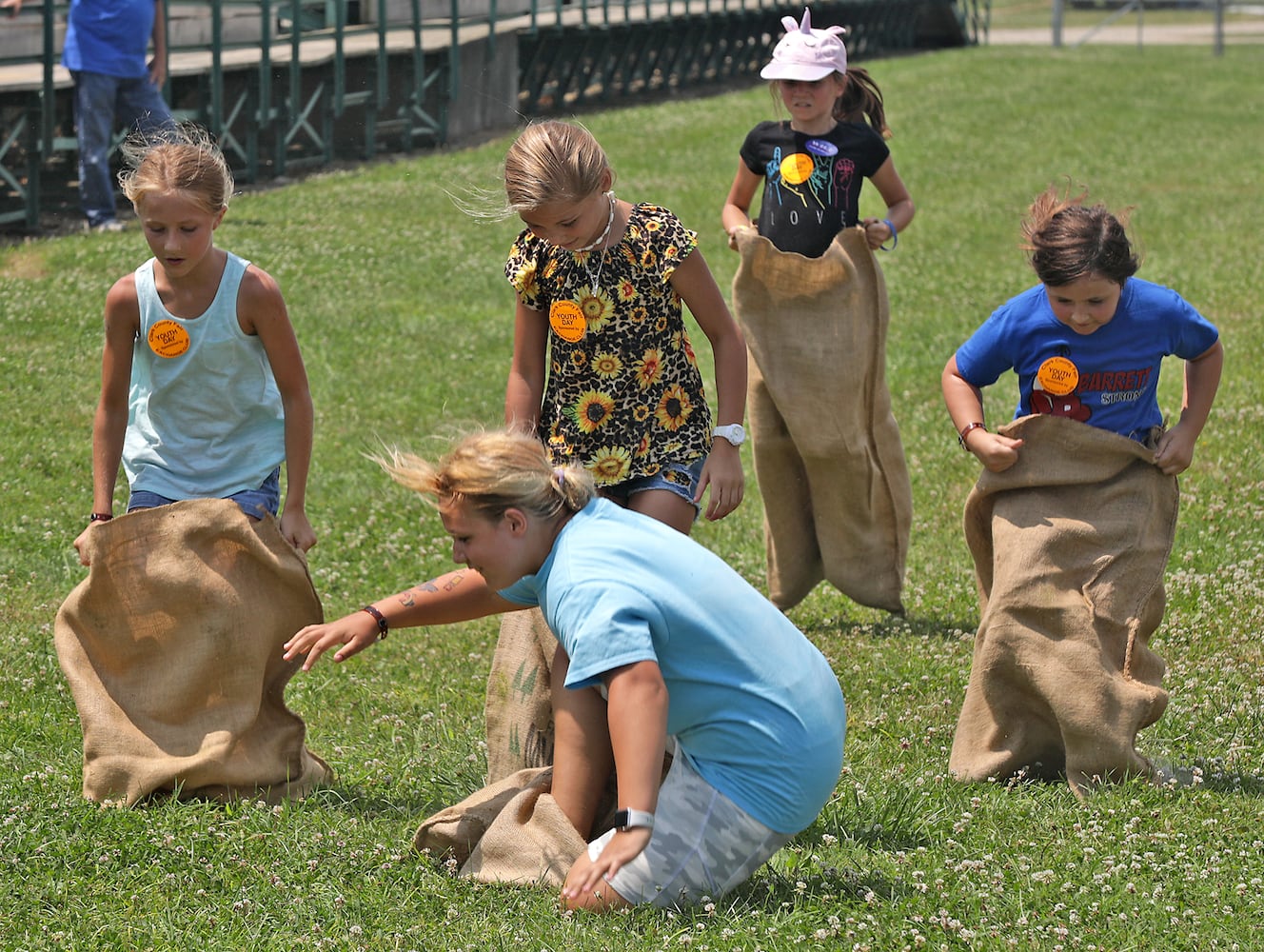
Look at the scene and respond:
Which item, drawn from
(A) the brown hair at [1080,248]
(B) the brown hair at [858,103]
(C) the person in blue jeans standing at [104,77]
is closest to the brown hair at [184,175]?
(A) the brown hair at [1080,248]

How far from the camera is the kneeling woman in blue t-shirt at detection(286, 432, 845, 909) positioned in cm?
383

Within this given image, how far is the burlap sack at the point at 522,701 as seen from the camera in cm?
460

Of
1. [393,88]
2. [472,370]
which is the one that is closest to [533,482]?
[472,370]

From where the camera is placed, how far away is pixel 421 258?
1387 centimetres

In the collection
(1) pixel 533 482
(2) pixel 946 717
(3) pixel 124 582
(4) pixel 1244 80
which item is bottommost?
(4) pixel 1244 80

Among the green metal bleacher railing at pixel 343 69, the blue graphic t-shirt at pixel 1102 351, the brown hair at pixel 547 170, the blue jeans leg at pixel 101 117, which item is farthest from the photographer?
the green metal bleacher railing at pixel 343 69

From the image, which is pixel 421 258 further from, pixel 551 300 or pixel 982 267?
pixel 551 300

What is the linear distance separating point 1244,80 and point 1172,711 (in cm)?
2909

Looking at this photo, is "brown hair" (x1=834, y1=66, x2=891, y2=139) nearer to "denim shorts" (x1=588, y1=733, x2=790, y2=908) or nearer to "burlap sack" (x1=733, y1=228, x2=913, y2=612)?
"burlap sack" (x1=733, y1=228, x2=913, y2=612)

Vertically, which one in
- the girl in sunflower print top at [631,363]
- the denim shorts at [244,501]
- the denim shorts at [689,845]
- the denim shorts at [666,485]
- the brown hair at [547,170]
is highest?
the brown hair at [547,170]

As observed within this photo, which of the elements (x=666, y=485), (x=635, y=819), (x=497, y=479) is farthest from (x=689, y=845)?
(x=666, y=485)

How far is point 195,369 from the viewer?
15.6 feet

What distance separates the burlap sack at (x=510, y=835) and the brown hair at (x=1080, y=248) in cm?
199

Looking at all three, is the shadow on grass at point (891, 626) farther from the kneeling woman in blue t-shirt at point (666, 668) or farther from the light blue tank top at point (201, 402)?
the light blue tank top at point (201, 402)
